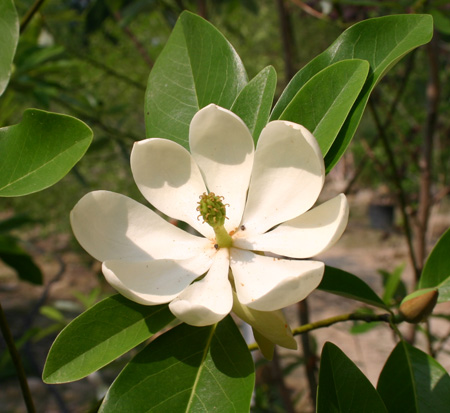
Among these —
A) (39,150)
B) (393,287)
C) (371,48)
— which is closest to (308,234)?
(371,48)

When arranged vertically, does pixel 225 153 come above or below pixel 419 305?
above

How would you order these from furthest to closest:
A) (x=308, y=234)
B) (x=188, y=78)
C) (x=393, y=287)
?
(x=393, y=287)
(x=188, y=78)
(x=308, y=234)

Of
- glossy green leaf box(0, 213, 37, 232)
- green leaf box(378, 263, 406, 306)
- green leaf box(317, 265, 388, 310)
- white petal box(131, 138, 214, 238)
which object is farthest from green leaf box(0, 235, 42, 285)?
green leaf box(317, 265, 388, 310)

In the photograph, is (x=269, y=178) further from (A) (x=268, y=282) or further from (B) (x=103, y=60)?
(B) (x=103, y=60)

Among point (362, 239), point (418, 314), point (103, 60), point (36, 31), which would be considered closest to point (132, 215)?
point (418, 314)

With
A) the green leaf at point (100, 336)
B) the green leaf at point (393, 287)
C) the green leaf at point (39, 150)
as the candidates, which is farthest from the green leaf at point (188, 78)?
the green leaf at point (393, 287)

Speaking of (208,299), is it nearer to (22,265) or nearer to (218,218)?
(218,218)
